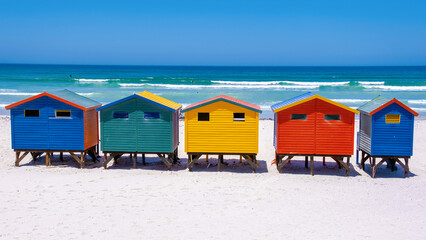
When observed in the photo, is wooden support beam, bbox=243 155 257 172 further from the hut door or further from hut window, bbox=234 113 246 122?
hut window, bbox=234 113 246 122

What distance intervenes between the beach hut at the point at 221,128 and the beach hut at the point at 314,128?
0.94 metres

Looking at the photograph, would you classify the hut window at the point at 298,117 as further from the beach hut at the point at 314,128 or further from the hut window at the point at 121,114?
the hut window at the point at 121,114

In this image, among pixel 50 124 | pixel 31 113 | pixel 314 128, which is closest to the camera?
pixel 314 128

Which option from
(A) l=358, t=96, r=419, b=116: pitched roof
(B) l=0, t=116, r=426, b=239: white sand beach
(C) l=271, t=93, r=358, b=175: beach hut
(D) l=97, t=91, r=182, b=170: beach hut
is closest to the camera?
(B) l=0, t=116, r=426, b=239: white sand beach

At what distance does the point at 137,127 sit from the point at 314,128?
603 cm

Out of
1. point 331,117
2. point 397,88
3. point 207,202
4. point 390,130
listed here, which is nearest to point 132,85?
point 397,88

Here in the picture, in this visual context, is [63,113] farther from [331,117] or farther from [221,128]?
Result: [331,117]

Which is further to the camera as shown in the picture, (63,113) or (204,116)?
(63,113)

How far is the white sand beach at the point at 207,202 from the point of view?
9.77 metres

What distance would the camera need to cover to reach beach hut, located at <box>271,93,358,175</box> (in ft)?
46.5

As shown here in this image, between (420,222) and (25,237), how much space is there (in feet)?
30.4

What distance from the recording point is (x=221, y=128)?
572 inches

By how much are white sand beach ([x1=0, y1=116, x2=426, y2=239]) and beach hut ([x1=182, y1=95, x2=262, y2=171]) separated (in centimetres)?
95

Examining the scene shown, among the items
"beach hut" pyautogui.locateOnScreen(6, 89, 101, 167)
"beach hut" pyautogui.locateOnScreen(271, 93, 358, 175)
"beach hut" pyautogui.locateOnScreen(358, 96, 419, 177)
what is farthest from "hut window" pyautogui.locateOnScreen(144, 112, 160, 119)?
"beach hut" pyautogui.locateOnScreen(358, 96, 419, 177)
